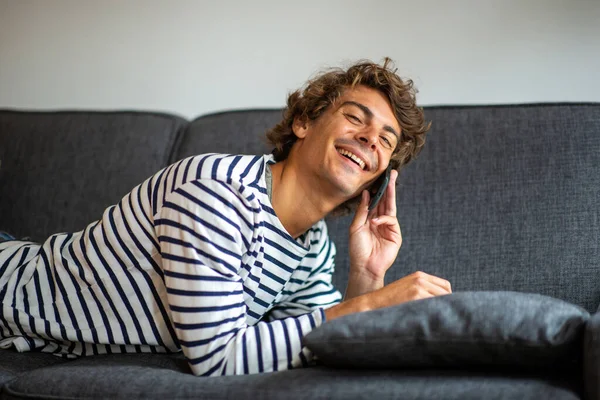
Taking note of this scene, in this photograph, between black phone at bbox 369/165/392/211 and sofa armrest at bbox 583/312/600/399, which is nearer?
sofa armrest at bbox 583/312/600/399

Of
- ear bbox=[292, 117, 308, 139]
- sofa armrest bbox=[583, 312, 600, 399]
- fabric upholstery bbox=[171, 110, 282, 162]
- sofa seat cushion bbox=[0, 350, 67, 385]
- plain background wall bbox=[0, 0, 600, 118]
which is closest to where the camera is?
sofa armrest bbox=[583, 312, 600, 399]

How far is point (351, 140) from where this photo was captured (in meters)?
1.58

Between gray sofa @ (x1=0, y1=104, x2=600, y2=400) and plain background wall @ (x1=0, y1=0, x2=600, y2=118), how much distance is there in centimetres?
35

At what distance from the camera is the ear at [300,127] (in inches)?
66.1

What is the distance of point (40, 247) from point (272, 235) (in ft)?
2.01

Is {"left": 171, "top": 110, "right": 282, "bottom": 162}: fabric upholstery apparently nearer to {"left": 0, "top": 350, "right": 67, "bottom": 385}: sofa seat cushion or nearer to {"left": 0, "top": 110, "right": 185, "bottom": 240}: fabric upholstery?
{"left": 0, "top": 110, "right": 185, "bottom": 240}: fabric upholstery

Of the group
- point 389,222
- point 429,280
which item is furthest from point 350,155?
point 429,280

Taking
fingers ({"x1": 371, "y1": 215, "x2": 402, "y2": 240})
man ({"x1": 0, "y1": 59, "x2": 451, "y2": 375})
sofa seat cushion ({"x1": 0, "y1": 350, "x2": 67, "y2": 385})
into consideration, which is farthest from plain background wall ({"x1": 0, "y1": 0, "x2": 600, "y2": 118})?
sofa seat cushion ({"x1": 0, "y1": 350, "x2": 67, "y2": 385})

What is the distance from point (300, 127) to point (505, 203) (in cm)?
55

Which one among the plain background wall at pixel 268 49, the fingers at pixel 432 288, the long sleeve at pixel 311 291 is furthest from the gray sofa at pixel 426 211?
the plain background wall at pixel 268 49

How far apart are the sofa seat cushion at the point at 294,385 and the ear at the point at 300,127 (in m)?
0.62

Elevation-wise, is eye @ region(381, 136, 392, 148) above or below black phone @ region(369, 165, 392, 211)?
above

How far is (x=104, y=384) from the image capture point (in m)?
1.26

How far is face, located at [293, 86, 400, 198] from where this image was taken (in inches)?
61.4
